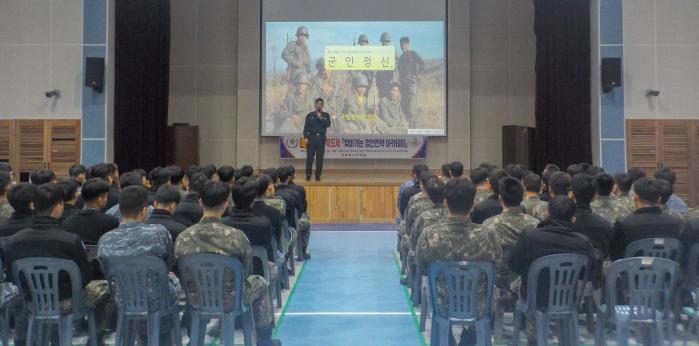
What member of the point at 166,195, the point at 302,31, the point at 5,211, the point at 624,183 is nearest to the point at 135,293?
the point at 166,195

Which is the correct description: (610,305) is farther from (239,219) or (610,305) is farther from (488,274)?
(239,219)

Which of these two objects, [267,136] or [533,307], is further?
[267,136]

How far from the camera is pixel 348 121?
42.0 feet

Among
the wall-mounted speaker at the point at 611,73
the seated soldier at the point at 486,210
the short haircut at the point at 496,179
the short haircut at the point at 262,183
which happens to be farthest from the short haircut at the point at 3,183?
the wall-mounted speaker at the point at 611,73

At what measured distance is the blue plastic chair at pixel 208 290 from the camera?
143 inches

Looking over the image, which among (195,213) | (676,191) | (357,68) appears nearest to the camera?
(195,213)

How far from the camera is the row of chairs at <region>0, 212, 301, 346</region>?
358 centimetres

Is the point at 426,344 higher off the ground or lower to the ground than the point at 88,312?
lower

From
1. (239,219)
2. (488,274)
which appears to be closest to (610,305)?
(488,274)

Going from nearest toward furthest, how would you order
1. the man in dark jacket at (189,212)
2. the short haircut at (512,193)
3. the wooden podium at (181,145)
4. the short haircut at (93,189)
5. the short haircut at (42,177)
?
Result: the short haircut at (512,193) < the short haircut at (93,189) < the man in dark jacket at (189,212) < the short haircut at (42,177) < the wooden podium at (181,145)

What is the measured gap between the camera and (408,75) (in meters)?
12.8

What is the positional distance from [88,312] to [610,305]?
2.90 meters

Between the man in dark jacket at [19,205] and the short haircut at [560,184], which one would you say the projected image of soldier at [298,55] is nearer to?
the short haircut at [560,184]

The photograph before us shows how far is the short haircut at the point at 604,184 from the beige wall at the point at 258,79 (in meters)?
7.88
